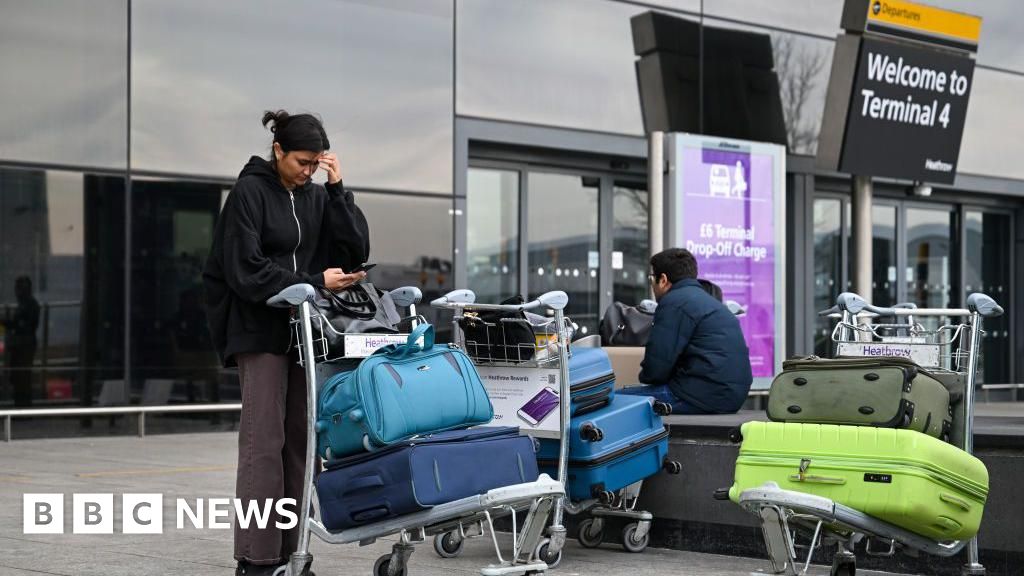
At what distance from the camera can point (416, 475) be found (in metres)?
4.71

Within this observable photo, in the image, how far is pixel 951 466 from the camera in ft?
16.5

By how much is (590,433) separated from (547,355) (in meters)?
0.45

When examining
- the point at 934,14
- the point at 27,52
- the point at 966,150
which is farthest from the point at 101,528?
the point at 966,150

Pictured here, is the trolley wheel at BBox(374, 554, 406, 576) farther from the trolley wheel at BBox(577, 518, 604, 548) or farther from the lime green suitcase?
the trolley wheel at BBox(577, 518, 604, 548)

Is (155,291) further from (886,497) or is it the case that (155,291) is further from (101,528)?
(886,497)

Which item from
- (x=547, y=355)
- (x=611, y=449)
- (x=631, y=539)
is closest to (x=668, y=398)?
(x=631, y=539)

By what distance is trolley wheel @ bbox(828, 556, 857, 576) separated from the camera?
528cm

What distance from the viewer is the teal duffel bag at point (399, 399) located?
4773 millimetres

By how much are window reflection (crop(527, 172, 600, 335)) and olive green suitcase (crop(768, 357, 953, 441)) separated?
29.4ft

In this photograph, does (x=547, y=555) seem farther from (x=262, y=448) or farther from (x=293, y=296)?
(x=293, y=296)

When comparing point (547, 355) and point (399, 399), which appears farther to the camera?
point (547, 355)

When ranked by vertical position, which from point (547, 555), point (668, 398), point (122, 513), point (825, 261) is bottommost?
point (122, 513)

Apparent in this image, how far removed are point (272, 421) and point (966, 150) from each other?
608 inches

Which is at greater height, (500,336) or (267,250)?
(267,250)
